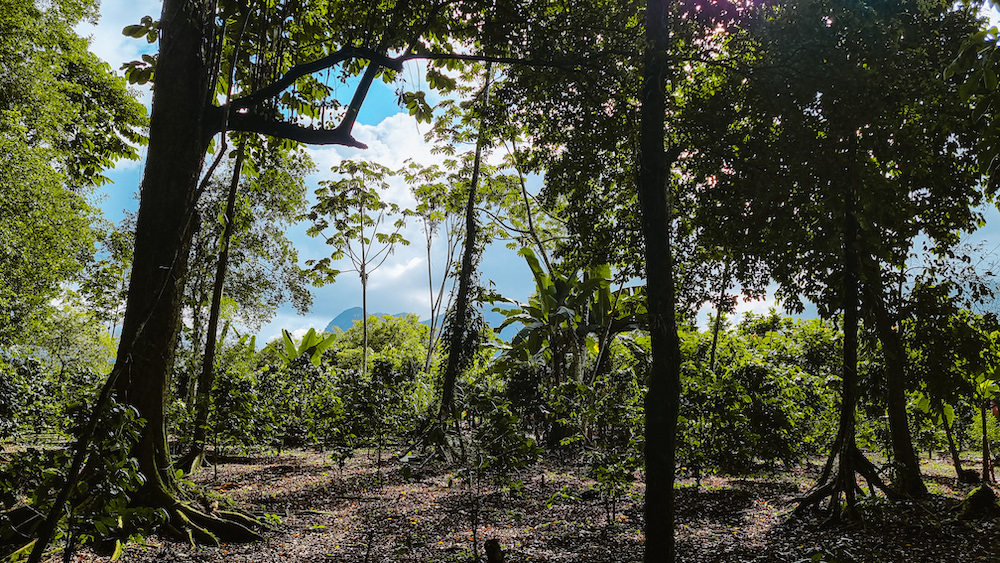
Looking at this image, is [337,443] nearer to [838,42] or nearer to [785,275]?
[785,275]

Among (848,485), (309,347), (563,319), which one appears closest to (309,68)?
(848,485)

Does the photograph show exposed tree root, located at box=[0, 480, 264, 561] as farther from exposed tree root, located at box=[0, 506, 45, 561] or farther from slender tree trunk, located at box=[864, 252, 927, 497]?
slender tree trunk, located at box=[864, 252, 927, 497]

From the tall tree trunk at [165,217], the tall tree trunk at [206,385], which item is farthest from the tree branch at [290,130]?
the tall tree trunk at [206,385]

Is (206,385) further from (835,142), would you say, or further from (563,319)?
(835,142)

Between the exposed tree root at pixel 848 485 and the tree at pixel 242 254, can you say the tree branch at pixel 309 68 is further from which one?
the exposed tree root at pixel 848 485

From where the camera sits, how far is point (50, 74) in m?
11.7

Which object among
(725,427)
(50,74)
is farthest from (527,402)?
(50,74)

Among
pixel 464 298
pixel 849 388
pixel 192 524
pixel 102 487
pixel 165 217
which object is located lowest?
pixel 192 524

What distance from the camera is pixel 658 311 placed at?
13.4ft

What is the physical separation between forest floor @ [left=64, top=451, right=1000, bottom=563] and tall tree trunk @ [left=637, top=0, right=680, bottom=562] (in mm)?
996

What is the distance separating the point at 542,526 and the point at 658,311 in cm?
355

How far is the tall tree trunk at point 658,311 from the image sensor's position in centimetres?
391

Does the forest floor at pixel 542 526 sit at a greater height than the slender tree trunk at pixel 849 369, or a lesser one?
lesser

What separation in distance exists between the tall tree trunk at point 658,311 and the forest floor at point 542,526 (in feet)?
3.27
